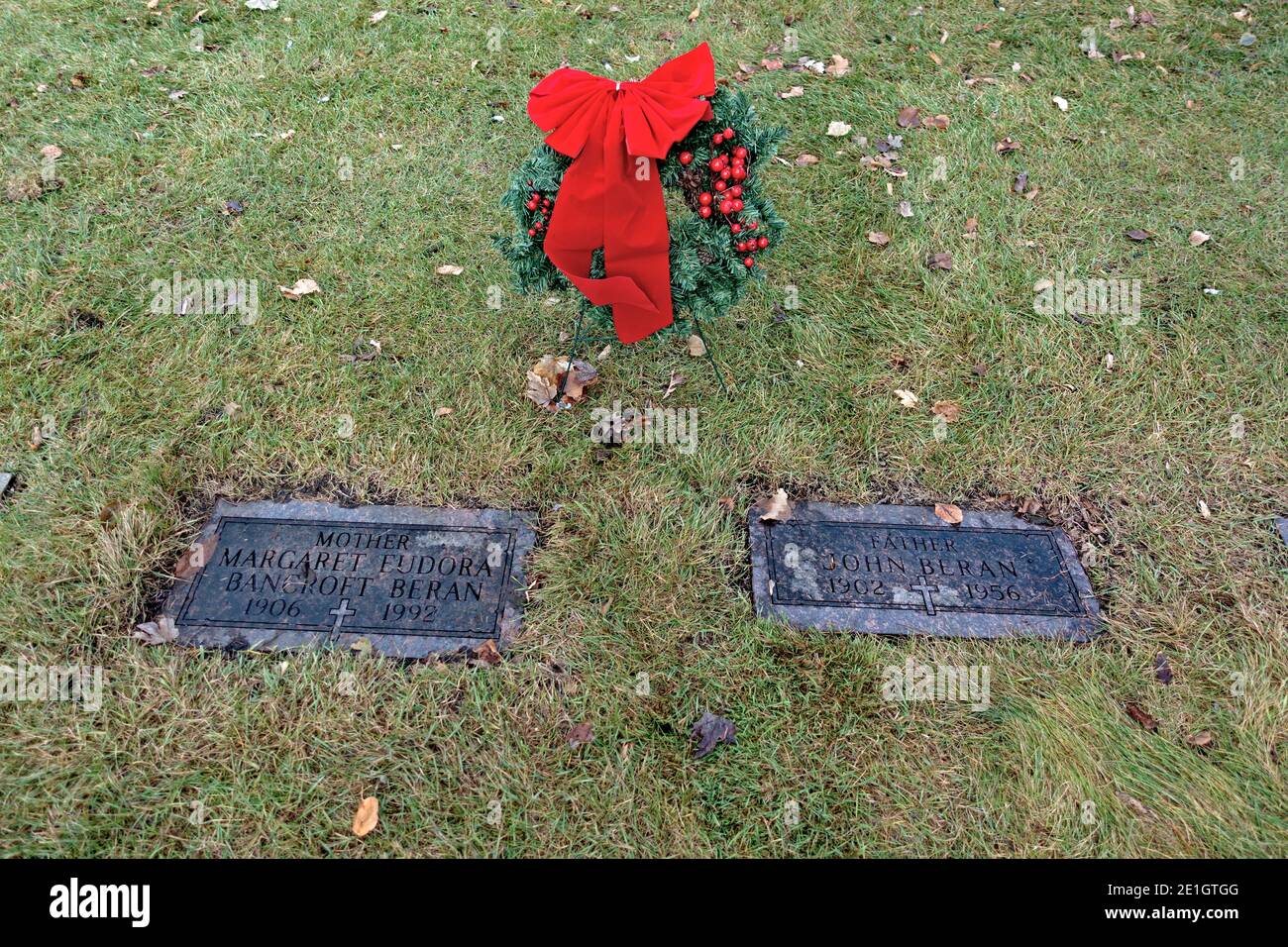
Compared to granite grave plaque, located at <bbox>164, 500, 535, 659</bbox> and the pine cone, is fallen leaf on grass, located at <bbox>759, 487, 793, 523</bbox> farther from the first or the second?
the pine cone

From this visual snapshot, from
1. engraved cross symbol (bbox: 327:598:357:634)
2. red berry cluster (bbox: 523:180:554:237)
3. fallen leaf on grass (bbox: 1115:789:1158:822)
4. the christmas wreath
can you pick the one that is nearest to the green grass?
fallen leaf on grass (bbox: 1115:789:1158:822)

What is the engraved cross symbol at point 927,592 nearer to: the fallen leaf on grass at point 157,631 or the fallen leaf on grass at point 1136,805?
the fallen leaf on grass at point 1136,805

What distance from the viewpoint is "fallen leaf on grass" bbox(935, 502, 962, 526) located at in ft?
9.82

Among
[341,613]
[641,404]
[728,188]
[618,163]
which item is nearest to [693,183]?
[728,188]

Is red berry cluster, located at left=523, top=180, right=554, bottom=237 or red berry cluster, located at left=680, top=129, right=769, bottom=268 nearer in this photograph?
red berry cluster, located at left=680, top=129, right=769, bottom=268

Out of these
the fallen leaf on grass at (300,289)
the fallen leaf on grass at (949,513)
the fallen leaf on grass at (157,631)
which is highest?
the fallen leaf on grass at (300,289)

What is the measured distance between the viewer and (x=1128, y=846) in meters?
2.24

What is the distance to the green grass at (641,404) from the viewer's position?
2.34 metres

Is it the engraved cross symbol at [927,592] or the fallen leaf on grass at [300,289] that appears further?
the fallen leaf on grass at [300,289]

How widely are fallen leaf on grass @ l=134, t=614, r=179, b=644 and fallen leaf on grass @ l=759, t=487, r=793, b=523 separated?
7.59 ft

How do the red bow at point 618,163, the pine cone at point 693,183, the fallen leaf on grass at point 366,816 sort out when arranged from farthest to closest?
the pine cone at point 693,183, the red bow at point 618,163, the fallen leaf on grass at point 366,816

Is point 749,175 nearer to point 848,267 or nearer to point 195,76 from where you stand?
point 848,267

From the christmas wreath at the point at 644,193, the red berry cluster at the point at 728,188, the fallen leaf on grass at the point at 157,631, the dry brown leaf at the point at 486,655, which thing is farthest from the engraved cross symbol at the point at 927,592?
the fallen leaf on grass at the point at 157,631

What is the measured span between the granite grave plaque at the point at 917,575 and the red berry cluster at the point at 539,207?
1451 millimetres
